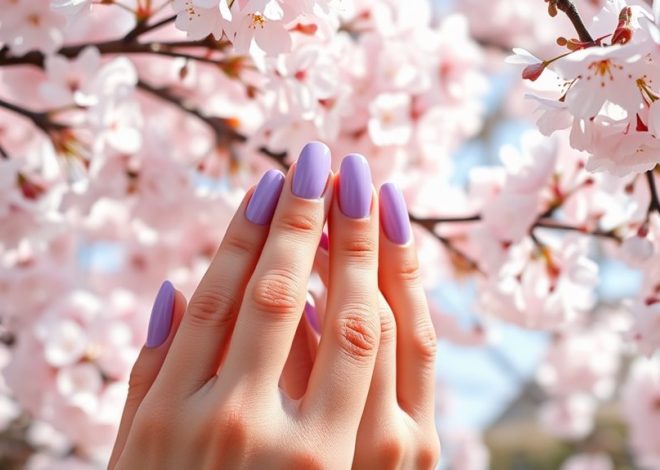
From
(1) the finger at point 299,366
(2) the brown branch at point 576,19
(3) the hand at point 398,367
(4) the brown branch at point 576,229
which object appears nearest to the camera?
(2) the brown branch at point 576,19

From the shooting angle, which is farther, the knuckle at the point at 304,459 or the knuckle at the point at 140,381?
the knuckle at the point at 140,381

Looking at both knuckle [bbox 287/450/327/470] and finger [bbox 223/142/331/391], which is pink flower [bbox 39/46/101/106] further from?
knuckle [bbox 287/450/327/470]

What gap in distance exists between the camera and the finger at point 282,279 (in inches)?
32.5

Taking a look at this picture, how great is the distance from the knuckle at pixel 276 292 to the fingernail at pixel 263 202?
0.25ft

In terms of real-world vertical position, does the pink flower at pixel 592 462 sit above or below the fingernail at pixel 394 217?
above

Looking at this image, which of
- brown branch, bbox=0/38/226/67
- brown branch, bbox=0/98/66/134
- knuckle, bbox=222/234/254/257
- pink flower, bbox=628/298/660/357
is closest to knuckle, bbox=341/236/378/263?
knuckle, bbox=222/234/254/257

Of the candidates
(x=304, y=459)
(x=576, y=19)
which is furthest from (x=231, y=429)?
(x=576, y=19)

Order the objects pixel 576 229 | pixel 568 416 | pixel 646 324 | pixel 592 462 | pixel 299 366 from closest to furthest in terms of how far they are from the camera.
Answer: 1. pixel 299 366
2. pixel 646 324
3. pixel 576 229
4. pixel 568 416
5. pixel 592 462

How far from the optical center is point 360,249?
3.00 feet

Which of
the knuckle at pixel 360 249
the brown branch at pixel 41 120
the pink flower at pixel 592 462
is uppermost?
the pink flower at pixel 592 462

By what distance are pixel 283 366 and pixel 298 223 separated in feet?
0.51

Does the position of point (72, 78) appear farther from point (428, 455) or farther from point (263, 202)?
point (428, 455)

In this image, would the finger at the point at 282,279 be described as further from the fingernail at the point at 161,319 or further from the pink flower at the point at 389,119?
the pink flower at the point at 389,119

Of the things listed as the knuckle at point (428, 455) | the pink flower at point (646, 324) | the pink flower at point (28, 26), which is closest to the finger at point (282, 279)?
the knuckle at point (428, 455)
